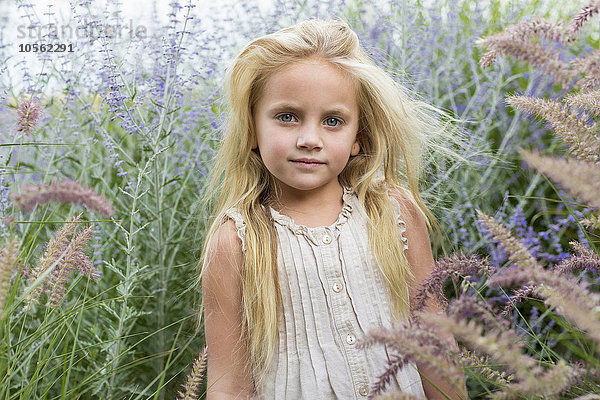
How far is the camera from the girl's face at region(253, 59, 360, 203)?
1.88m

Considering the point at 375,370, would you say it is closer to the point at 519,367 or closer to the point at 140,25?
the point at 519,367

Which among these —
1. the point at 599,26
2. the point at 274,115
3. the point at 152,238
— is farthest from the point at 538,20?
the point at 599,26

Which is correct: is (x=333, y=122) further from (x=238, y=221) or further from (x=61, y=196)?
(x=61, y=196)

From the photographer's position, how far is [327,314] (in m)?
1.92

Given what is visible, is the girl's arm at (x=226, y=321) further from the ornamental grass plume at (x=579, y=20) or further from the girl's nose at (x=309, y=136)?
the ornamental grass plume at (x=579, y=20)

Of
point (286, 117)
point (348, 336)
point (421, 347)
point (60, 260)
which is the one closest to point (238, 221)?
point (286, 117)

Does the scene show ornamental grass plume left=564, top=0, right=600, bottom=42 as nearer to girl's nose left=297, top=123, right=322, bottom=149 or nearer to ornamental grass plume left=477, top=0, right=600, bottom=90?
ornamental grass plume left=477, top=0, right=600, bottom=90

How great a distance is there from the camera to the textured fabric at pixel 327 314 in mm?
1851

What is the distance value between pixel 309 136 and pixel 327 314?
51 centimetres

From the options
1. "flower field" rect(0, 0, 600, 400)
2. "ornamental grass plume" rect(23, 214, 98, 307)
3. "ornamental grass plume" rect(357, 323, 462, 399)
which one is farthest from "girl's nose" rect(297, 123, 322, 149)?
"ornamental grass plume" rect(357, 323, 462, 399)

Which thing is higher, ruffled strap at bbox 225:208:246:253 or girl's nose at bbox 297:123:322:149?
girl's nose at bbox 297:123:322:149

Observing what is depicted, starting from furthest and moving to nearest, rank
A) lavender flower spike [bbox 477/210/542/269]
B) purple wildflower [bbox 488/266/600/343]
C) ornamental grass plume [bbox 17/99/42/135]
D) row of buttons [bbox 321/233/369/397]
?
row of buttons [bbox 321/233/369/397] → ornamental grass plume [bbox 17/99/42/135] → lavender flower spike [bbox 477/210/542/269] → purple wildflower [bbox 488/266/600/343]

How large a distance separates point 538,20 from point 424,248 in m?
1.07

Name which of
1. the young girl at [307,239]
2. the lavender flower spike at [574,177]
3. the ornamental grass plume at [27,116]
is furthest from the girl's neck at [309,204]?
the lavender flower spike at [574,177]
